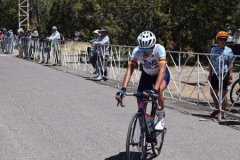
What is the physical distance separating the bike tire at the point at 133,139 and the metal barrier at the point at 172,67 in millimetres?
4080

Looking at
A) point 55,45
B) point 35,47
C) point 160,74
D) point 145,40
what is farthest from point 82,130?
point 35,47

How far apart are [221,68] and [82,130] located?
3.18m

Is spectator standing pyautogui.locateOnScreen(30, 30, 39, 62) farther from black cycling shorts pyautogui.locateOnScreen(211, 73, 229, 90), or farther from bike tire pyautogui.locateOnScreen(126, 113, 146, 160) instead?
bike tire pyautogui.locateOnScreen(126, 113, 146, 160)

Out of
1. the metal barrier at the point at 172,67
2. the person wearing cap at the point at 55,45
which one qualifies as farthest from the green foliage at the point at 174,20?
the person wearing cap at the point at 55,45

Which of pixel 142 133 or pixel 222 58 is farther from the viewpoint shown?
pixel 222 58

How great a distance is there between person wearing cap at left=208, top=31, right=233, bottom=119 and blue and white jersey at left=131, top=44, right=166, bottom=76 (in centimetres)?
332

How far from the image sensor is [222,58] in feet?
31.8

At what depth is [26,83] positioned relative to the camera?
50.2 feet

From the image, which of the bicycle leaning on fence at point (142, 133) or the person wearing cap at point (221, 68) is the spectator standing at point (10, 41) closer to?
the person wearing cap at point (221, 68)

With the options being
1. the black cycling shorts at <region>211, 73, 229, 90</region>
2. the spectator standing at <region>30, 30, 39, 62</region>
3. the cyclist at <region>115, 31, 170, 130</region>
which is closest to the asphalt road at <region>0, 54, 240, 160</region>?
the black cycling shorts at <region>211, 73, 229, 90</region>

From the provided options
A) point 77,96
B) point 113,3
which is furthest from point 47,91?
point 113,3

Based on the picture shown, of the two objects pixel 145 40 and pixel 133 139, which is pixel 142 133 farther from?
pixel 145 40

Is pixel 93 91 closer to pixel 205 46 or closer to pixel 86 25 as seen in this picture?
pixel 205 46

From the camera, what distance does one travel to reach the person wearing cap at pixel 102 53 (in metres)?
16.1
